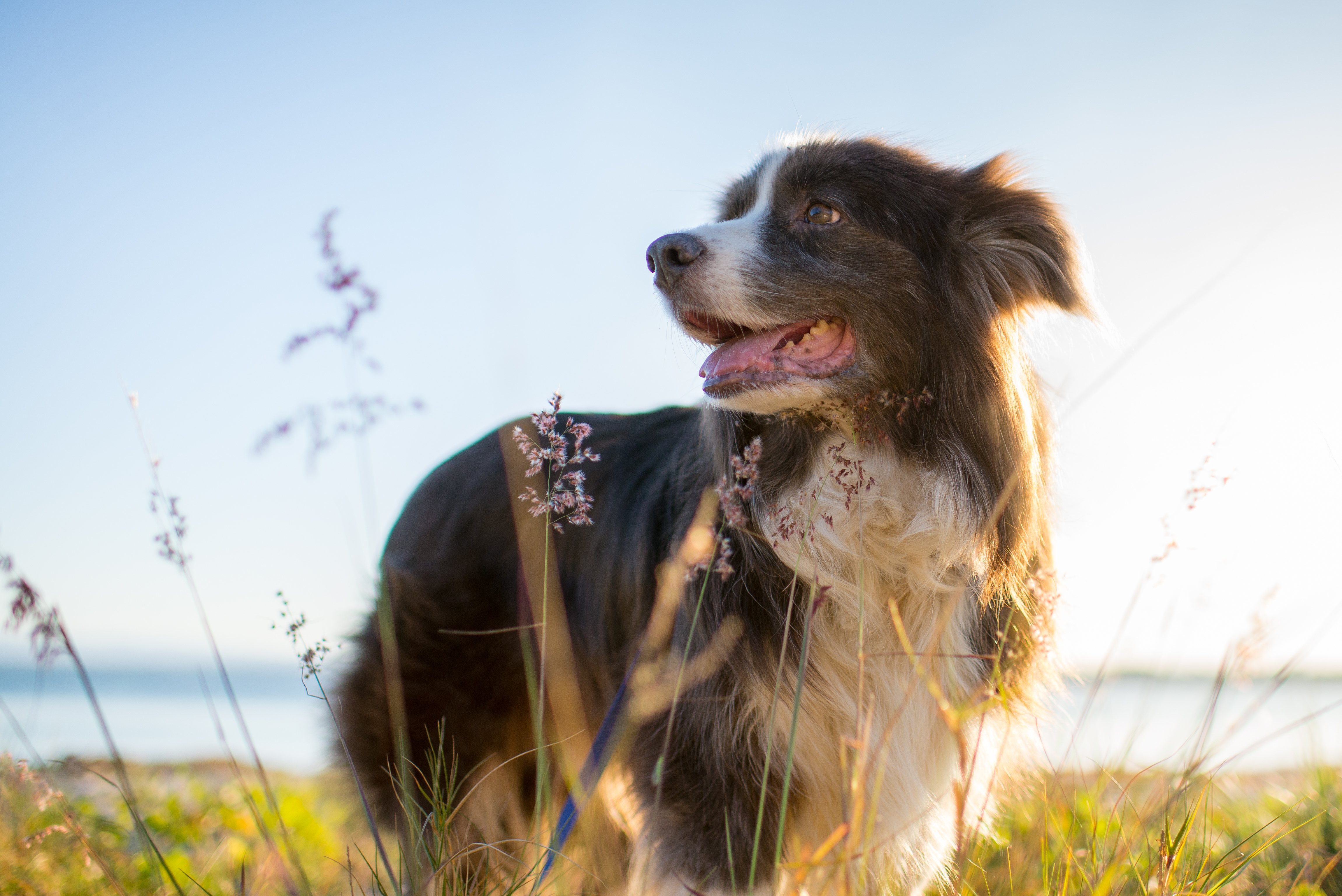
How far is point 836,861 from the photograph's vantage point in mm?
1312

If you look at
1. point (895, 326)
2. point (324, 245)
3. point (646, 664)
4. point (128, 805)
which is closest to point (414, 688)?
point (646, 664)

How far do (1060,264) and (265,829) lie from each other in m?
2.43

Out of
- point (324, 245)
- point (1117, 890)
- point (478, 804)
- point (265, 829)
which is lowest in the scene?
point (478, 804)

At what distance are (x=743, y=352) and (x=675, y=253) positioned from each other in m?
0.34

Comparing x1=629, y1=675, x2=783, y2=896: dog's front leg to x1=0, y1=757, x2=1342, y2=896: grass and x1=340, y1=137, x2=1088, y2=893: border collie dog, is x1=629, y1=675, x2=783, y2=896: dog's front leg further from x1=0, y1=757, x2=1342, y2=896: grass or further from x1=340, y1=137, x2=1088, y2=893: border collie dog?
x1=0, y1=757, x2=1342, y2=896: grass

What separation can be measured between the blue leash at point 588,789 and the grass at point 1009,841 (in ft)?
0.27

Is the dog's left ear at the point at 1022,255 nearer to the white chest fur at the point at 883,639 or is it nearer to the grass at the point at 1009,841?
the white chest fur at the point at 883,639

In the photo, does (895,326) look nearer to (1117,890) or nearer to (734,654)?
(734,654)

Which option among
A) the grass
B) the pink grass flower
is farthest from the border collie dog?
the pink grass flower

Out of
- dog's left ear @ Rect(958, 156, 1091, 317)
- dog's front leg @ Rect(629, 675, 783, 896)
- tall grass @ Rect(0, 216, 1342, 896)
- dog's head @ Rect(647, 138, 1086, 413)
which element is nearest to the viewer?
tall grass @ Rect(0, 216, 1342, 896)

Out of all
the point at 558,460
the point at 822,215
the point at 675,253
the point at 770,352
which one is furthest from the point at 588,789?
the point at 822,215

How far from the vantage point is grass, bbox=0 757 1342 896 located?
5.58 feet

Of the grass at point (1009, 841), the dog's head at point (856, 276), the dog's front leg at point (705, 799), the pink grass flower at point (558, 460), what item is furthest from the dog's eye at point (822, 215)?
the grass at point (1009, 841)

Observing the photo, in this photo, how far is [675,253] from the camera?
2.30m
